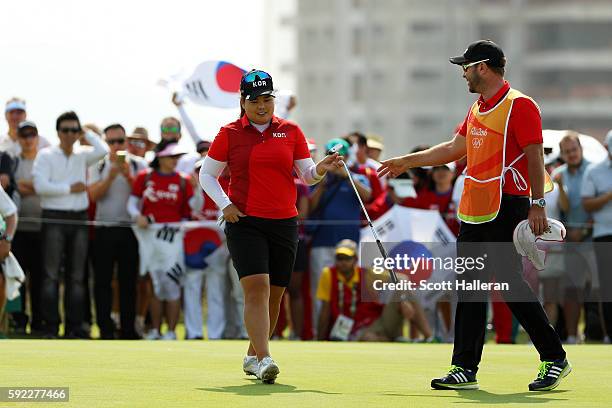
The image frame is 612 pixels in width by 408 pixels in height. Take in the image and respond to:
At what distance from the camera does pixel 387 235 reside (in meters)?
17.1

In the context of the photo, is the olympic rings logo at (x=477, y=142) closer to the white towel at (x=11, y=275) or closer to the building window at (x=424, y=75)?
the white towel at (x=11, y=275)

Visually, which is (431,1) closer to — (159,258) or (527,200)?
(159,258)

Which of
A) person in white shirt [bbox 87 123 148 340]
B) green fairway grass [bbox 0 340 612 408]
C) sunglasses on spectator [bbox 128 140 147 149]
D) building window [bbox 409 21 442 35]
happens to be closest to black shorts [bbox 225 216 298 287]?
green fairway grass [bbox 0 340 612 408]

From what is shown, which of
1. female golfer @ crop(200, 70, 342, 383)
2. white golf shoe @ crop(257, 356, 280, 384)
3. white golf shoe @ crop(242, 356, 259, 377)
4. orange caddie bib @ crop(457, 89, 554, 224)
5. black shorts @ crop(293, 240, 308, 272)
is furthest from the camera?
black shorts @ crop(293, 240, 308, 272)

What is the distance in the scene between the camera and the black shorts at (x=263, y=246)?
1080cm

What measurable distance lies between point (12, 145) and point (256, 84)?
7263 millimetres

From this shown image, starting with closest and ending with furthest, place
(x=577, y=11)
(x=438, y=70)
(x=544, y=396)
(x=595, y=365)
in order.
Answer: (x=544, y=396) < (x=595, y=365) < (x=438, y=70) < (x=577, y=11)

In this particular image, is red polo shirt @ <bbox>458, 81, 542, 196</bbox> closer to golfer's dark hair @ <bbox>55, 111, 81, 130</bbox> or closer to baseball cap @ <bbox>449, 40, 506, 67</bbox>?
baseball cap @ <bbox>449, 40, 506, 67</bbox>

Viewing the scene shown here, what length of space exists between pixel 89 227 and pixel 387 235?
3182 millimetres

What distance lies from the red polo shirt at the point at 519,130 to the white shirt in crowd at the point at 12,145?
8.16m

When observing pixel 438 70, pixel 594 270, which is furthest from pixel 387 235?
pixel 438 70

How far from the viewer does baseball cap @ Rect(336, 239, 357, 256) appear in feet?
55.4

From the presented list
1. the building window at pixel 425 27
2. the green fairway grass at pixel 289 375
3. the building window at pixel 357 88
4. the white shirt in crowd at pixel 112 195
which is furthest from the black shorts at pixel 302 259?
the building window at pixel 357 88

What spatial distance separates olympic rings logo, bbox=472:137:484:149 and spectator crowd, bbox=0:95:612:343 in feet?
21.5
